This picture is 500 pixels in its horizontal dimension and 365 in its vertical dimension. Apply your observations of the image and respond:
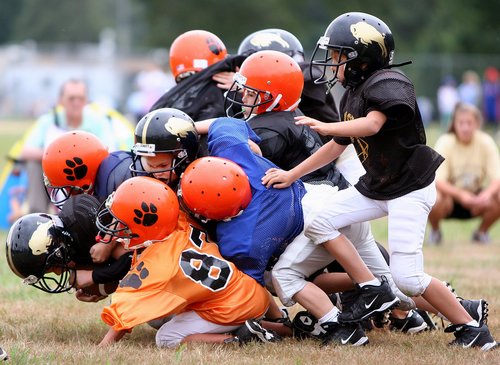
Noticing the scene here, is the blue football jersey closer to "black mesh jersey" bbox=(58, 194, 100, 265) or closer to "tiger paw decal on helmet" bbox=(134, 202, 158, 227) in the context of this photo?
"black mesh jersey" bbox=(58, 194, 100, 265)

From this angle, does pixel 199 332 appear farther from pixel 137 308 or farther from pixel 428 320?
pixel 428 320

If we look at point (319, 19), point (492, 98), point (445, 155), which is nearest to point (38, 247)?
point (445, 155)

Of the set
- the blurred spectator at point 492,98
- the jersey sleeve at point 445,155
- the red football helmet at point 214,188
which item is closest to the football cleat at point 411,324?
the red football helmet at point 214,188

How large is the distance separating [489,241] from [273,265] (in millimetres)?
5436

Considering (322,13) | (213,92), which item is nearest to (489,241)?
(213,92)

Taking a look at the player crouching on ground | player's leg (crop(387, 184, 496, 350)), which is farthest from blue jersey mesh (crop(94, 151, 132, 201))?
player's leg (crop(387, 184, 496, 350))

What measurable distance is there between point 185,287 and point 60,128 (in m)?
5.47

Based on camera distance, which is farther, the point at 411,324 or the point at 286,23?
the point at 286,23

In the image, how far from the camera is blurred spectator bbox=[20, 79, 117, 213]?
31.7 feet

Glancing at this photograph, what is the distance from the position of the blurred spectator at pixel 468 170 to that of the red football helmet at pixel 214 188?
5.22 metres

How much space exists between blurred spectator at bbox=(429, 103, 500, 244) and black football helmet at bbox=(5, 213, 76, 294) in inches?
219

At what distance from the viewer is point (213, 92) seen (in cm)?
596

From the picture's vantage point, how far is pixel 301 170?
16.1 ft

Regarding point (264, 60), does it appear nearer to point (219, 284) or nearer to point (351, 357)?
point (219, 284)
